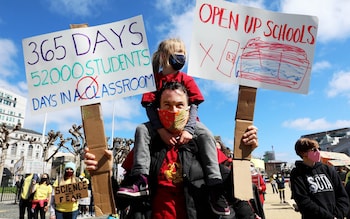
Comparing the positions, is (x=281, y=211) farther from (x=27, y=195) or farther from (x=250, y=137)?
(x=250, y=137)

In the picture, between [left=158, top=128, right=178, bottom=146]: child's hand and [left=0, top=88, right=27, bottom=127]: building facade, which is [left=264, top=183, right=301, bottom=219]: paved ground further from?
[left=0, top=88, right=27, bottom=127]: building facade

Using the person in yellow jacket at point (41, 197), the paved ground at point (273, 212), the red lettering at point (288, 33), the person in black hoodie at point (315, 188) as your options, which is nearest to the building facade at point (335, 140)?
the paved ground at point (273, 212)

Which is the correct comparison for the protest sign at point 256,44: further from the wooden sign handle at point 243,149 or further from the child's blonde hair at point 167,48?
the child's blonde hair at point 167,48

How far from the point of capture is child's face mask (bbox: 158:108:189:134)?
213 centimetres

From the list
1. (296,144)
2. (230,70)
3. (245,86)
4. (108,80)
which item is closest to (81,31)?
(108,80)

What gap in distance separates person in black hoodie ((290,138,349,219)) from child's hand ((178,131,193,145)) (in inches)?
92.9

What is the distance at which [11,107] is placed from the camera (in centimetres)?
9888

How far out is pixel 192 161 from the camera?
6.82 ft

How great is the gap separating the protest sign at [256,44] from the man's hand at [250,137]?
1.23 feet

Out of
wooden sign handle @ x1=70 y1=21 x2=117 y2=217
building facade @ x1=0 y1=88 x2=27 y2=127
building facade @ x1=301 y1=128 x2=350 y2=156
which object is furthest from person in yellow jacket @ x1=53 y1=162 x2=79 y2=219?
building facade @ x1=0 y1=88 x2=27 y2=127

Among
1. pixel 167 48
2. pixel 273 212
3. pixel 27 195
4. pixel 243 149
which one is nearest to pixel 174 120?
pixel 243 149

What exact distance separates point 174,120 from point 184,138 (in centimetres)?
15

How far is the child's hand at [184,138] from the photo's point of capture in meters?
2.15

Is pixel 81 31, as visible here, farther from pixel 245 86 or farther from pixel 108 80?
pixel 245 86
